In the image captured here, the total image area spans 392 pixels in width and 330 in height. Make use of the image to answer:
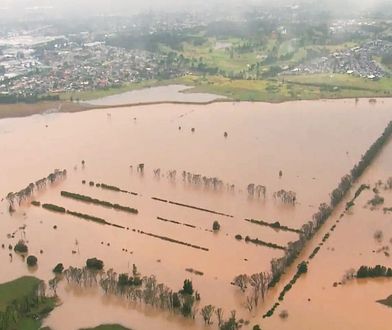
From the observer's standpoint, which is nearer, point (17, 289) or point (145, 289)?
point (145, 289)

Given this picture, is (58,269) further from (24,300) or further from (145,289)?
(145,289)

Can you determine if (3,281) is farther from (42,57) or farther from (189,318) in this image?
(42,57)

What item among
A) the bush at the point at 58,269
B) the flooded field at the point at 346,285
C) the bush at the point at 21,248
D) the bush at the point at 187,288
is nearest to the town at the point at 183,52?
the bush at the point at 21,248

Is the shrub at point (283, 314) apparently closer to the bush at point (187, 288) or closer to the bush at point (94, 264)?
the bush at point (187, 288)

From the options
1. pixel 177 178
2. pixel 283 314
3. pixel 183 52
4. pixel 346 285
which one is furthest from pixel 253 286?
pixel 183 52

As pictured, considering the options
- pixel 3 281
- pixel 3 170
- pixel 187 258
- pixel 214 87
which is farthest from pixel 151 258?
pixel 214 87

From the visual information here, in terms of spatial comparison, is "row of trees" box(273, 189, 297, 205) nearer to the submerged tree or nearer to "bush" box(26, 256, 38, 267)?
the submerged tree
